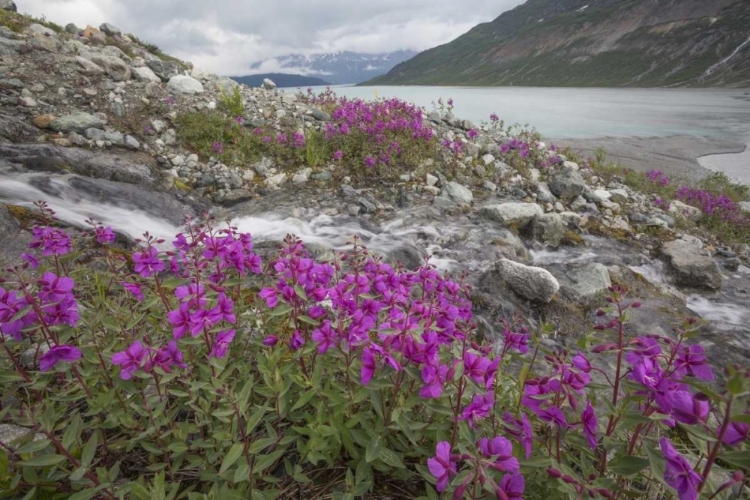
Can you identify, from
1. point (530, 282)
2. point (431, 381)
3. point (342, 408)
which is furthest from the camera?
point (530, 282)

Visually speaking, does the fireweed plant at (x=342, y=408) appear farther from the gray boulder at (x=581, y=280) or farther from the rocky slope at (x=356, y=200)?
the gray boulder at (x=581, y=280)

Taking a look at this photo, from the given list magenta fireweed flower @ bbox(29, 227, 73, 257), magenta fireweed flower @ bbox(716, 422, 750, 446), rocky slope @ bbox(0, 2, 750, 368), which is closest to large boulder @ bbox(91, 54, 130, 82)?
rocky slope @ bbox(0, 2, 750, 368)

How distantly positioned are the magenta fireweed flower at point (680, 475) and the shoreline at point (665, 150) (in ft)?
61.0

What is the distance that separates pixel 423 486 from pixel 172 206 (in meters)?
8.59

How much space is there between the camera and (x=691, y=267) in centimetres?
857

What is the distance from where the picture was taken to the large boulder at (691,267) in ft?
27.5

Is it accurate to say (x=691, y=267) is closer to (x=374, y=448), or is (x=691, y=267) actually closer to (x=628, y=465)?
(x=628, y=465)

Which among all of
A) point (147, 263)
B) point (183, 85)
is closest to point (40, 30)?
point (183, 85)

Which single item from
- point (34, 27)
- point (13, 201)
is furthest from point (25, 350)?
point (34, 27)

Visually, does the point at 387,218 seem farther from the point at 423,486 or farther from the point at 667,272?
the point at 423,486

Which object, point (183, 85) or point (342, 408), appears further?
point (183, 85)

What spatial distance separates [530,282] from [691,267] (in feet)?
15.0

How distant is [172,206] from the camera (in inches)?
358

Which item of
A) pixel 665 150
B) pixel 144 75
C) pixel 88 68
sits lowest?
pixel 665 150
